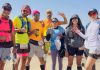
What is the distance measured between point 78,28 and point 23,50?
2043 mm

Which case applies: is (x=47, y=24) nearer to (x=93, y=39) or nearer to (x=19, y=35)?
(x=19, y=35)

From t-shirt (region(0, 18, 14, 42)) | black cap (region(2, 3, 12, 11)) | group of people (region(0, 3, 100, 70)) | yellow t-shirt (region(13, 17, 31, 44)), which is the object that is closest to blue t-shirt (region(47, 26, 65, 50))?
group of people (region(0, 3, 100, 70))

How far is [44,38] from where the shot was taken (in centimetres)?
1173

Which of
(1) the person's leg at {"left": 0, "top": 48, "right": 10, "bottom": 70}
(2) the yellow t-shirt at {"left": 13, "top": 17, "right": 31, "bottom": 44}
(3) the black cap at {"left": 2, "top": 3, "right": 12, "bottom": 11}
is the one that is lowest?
(1) the person's leg at {"left": 0, "top": 48, "right": 10, "bottom": 70}

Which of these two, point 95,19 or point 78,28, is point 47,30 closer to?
point 78,28

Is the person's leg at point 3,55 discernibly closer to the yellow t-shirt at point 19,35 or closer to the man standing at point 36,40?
the yellow t-shirt at point 19,35

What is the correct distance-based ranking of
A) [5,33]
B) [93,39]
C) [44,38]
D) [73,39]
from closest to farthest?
[93,39], [5,33], [73,39], [44,38]

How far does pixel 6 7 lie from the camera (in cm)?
916

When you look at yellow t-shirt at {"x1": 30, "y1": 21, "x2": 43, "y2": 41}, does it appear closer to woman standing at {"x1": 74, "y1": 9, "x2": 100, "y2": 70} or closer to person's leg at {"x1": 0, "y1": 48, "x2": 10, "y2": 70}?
person's leg at {"x1": 0, "y1": 48, "x2": 10, "y2": 70}

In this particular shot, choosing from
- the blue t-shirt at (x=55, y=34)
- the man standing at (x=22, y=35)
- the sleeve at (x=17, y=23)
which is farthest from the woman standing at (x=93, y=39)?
the blue t-shirt at (x=55, y=34)

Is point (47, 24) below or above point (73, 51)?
above

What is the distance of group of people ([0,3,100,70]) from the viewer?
9.27m

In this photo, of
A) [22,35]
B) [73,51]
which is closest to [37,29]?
[22,35]

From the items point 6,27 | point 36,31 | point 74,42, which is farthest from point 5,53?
point 74,42
